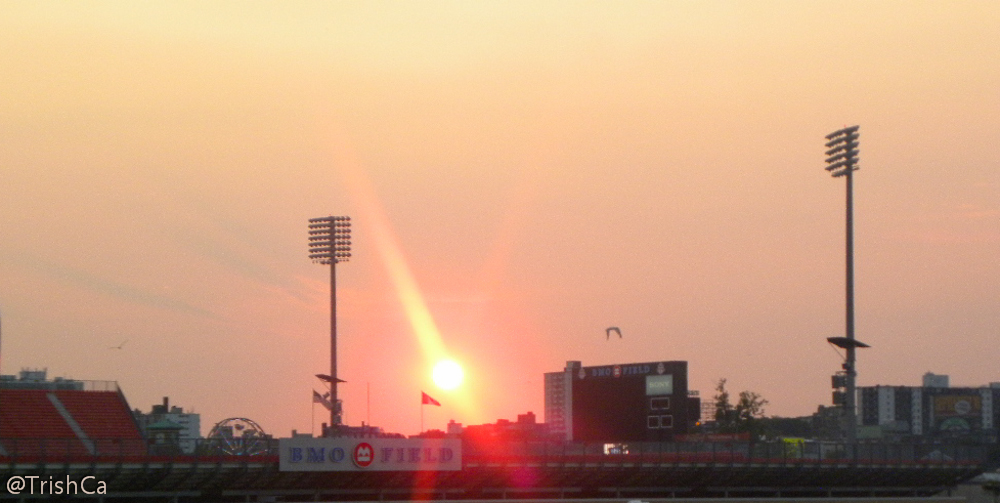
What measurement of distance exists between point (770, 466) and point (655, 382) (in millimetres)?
10031

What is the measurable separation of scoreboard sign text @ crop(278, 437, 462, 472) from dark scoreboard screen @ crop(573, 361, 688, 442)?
17973 mm

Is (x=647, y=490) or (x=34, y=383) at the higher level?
(x=34, y=383)

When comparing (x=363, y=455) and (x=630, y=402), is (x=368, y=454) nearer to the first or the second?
(x=363, y=455)

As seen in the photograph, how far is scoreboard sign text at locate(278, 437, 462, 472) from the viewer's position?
169ft

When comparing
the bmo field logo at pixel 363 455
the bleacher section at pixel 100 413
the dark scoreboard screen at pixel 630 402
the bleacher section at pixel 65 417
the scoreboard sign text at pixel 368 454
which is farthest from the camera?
the dark scoreboard screen at pixel 630 402

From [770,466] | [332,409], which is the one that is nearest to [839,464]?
[770,466]

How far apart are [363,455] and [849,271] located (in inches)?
1043

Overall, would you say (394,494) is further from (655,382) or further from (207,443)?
(655,382)

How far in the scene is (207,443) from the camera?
164ft

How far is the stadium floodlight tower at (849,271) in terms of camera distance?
57000 mm

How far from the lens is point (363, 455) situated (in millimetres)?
53375

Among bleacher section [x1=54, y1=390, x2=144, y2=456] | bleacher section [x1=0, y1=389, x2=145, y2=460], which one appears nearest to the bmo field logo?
bleacher section [x1=0, y1=389, x2=145, y2=460]

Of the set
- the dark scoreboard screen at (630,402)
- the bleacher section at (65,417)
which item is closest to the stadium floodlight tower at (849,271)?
the dark scoreboard screen at (630,402)

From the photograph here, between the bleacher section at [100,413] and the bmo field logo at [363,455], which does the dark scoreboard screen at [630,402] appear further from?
the bleacher section at [100,413]
